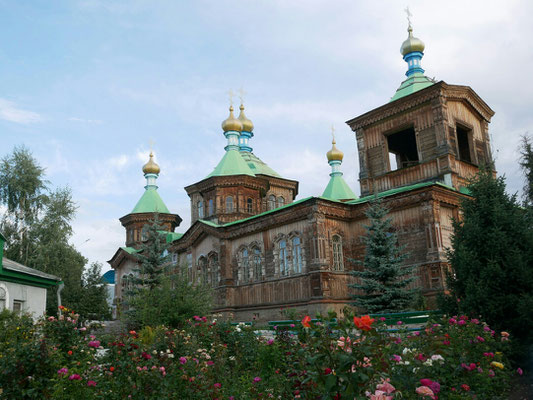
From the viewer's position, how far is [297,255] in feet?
62.4

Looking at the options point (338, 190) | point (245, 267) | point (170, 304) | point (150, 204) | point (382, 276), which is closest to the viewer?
point (170, 304)

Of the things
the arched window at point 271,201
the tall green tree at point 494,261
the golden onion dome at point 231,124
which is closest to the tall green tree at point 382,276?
the tall green tree at point 494,261

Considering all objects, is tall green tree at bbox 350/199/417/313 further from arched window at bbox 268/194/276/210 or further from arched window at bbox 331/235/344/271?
arched window at bbox 268/194/276/210

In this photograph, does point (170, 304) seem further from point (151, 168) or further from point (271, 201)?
point (151, 168)

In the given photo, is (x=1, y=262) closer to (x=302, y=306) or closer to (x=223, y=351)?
(x=223, y=351)

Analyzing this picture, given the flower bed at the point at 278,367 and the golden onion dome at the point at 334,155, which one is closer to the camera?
the flower bed at the point at 278,367

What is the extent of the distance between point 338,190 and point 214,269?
32.2 ft

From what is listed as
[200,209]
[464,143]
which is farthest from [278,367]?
[200,209]

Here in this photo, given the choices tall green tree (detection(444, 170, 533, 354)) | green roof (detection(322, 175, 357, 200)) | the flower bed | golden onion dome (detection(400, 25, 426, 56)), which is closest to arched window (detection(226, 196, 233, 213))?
green roof (detection(322, 175, 357, 200))

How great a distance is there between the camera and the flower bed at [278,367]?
3.67 m

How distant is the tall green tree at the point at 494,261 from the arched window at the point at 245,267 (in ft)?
41.1

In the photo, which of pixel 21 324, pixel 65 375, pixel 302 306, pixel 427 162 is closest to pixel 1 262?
pixel 21 324

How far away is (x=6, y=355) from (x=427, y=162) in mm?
16890

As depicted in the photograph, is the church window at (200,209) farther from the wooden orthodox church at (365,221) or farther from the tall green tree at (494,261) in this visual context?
the tall green tree at (494,261)
